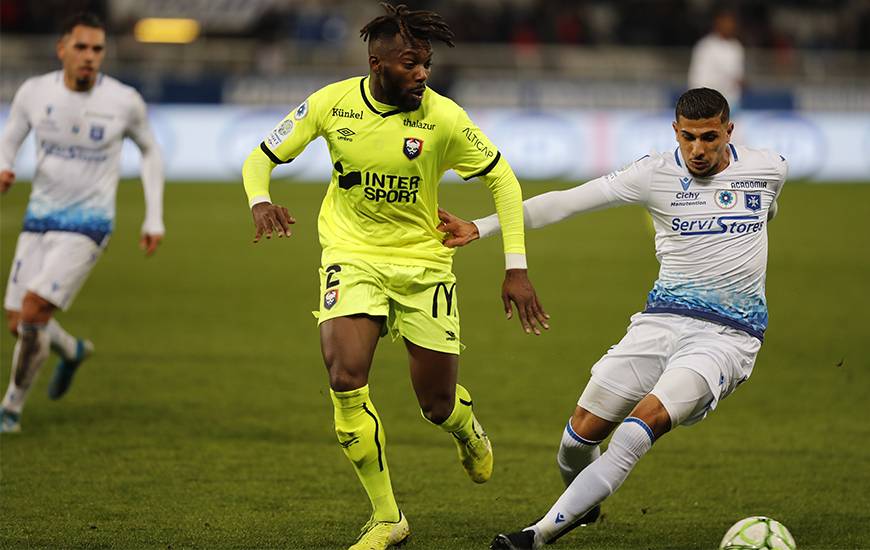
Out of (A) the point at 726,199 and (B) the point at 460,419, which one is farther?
(B) the point at 460,419

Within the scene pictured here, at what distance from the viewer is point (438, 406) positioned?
6.52 metres

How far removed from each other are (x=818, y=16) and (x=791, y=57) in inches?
169

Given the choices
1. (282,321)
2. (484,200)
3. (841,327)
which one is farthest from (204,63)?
(841,327)

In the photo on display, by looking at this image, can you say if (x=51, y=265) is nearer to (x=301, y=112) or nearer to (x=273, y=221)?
(x=301, y=112)

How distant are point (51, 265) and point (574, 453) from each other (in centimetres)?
397

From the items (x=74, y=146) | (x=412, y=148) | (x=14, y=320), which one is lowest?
(x=14, y=320)

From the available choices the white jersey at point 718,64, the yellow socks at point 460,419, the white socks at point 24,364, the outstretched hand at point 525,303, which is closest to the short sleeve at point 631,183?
the outstretched hand at point 525,303

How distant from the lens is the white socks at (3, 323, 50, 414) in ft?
28.5

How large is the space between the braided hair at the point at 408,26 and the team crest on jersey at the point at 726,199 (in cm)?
140

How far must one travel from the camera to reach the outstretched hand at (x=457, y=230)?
624 centimetres

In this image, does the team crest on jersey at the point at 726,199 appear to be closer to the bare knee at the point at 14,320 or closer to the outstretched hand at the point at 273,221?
the outstretched hand at the point at 273,221

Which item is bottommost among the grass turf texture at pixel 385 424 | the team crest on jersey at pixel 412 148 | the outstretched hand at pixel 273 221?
the grass turf texture at pixel 385 424

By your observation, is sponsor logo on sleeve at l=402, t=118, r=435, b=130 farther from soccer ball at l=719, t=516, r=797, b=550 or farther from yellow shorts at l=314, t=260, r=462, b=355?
soccer ball at l=719, t=516, r=797, b=550

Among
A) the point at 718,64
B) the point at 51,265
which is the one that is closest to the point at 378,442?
the point at 51,265
